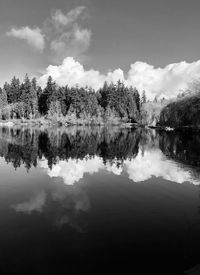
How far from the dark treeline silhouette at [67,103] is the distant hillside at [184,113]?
146 feet

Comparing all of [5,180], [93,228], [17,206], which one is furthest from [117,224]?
[5,180]

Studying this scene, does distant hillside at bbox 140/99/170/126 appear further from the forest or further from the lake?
the lake

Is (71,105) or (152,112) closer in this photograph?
(152,112)

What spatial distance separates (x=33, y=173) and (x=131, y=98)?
143501mm

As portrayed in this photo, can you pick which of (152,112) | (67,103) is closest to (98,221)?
(152,112)

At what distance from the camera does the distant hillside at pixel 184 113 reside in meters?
77.2

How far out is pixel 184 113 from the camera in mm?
87125

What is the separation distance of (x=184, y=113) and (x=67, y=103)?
8574 cm

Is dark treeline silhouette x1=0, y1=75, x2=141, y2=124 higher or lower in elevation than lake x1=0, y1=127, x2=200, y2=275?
higher

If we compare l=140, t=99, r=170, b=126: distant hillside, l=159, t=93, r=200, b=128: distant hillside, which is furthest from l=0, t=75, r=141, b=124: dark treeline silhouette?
l=159, t=93, r=200, b=128: distant hillside

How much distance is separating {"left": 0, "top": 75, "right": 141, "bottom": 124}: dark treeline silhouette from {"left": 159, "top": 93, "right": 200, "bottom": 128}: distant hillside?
44.5 metres

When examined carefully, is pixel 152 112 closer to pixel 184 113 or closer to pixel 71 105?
pixel 184 113

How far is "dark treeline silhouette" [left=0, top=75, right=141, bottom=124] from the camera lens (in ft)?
438

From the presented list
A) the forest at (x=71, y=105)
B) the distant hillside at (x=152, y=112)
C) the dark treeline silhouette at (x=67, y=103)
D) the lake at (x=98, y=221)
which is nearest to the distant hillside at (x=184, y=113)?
the distant hillside at (x=152, y=112)
